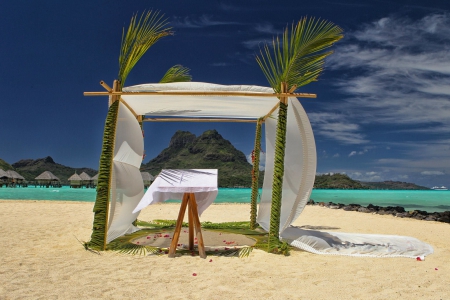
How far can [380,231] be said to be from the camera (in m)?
8.39

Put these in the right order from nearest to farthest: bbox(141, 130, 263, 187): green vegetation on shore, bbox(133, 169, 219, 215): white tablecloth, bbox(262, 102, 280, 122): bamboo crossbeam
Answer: bbox(133, 169, 219, 215): white tablecloth < bbox(262, 102, 280, 122): bamboo crossbeam < bbox(141, 130, 263, 187): green vegetation on shore

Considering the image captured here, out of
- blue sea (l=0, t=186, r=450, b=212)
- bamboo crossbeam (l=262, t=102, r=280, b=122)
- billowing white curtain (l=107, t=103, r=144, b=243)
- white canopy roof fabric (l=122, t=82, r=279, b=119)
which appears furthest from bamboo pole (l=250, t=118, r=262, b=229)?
blue sea (l=0, t=186, r=450, b=212)

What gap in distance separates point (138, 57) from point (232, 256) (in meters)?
3.40

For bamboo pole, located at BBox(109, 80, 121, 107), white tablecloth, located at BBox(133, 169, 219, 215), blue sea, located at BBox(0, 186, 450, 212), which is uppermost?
bamboo pole, located at BBox(109, 80, 121, 107)

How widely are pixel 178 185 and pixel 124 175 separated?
1672mm

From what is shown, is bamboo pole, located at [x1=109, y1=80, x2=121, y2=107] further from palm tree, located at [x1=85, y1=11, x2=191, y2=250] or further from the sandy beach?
the sandy beach

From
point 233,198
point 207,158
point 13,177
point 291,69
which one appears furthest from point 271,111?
point 207,158

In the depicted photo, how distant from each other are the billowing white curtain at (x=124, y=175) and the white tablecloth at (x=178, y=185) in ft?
3.45

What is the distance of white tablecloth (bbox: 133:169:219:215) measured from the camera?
4.31m

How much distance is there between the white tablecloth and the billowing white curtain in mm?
1051

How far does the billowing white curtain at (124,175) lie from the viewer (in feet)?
17.4

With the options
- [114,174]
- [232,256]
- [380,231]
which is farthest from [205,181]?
[380,231]

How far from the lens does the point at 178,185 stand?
14.3 feet

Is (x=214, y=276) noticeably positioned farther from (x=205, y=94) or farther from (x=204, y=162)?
A: (x=204, y=162)
